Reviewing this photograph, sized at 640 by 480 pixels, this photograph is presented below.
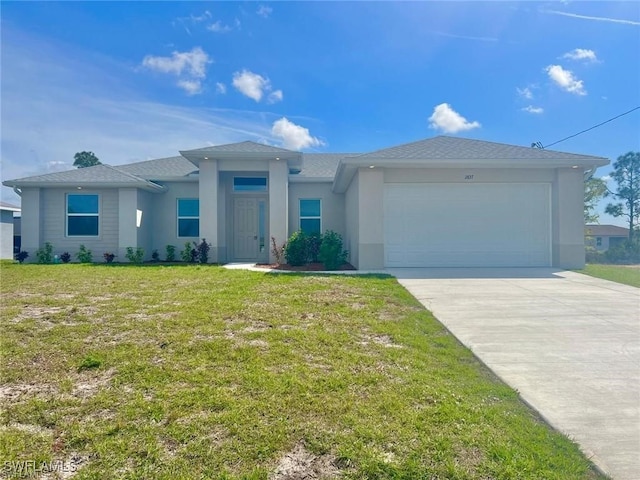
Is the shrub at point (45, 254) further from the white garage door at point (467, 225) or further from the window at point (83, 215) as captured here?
the white garage door at point (467, 225)

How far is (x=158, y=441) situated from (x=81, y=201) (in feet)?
48.8

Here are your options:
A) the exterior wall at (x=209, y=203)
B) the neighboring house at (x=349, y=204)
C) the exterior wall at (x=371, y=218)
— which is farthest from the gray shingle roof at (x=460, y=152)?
the exterior wall at (x=209, y=203)

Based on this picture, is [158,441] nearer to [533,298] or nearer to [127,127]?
[533,298]

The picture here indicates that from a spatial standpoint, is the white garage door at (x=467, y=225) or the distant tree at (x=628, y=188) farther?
the distant tree at (x=628, y=188)

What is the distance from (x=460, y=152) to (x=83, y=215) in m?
14.9

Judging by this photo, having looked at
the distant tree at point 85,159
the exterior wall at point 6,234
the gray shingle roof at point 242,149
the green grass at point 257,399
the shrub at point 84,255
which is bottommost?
the green grass at point 257,399

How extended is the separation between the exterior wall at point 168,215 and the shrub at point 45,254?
3.74 meters

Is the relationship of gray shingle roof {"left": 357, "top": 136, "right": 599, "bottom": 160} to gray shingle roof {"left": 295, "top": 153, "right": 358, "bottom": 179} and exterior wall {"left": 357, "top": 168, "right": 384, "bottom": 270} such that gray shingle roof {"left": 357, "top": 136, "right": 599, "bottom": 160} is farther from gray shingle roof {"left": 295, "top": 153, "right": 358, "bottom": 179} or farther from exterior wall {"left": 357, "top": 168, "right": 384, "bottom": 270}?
gray shingle roof {"left": 295, "top": 153, "right": 358, "bottom": 179}

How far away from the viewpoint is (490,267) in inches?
434

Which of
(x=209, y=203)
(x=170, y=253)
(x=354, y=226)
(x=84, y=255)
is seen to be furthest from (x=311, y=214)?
(x=84, y=255)

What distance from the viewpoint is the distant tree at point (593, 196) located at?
2269cm

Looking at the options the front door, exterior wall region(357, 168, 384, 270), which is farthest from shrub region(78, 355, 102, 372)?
the front door

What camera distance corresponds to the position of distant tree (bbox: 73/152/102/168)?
110 ft

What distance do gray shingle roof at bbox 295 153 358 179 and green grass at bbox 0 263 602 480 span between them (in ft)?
33.4
